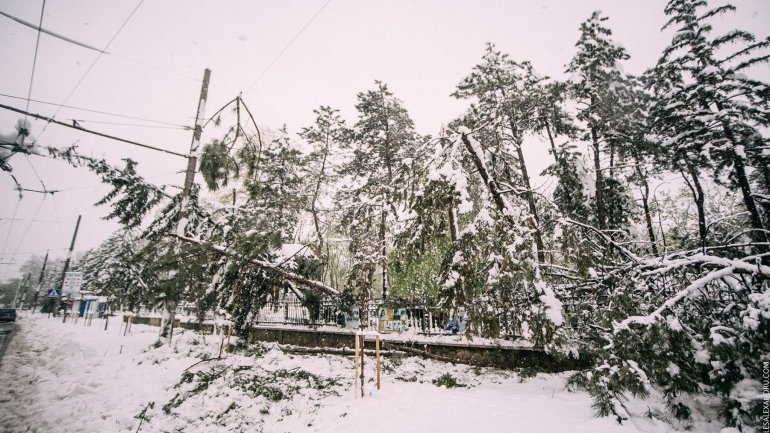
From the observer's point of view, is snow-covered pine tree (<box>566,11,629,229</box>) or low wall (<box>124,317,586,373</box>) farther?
snow-covered pine tree (<box>566,11,629,229</box>)

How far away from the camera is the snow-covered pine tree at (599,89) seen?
13.4 m

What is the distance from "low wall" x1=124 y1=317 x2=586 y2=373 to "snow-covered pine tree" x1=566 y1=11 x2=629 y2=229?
28.8 feet

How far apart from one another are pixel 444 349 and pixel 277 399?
193 inches

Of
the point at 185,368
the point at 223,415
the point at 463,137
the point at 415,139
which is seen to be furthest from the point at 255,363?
the point at 415,139

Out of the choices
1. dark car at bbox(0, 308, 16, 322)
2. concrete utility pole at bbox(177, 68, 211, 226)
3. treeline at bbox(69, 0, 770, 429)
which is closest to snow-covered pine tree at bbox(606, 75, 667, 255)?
treeline at bbox(69, 0, 770, 429)

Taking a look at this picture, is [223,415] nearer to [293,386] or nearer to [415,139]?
[293,386]

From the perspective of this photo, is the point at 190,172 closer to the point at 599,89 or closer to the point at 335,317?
the point at 335,317

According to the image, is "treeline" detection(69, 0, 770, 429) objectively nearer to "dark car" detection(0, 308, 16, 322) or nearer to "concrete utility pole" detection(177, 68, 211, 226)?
"concrete utility pole" detection(177, 68, 211, 226)

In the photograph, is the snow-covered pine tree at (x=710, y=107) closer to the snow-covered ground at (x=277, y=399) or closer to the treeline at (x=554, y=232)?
the treeline at (x=554, y=232)

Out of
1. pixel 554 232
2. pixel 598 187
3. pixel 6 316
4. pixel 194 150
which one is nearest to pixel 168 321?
pixel 194 150

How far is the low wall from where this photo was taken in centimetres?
738

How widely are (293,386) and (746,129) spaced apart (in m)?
18.1

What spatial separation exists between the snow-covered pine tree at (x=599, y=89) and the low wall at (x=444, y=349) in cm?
878

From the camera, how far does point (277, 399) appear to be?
19.3ft
